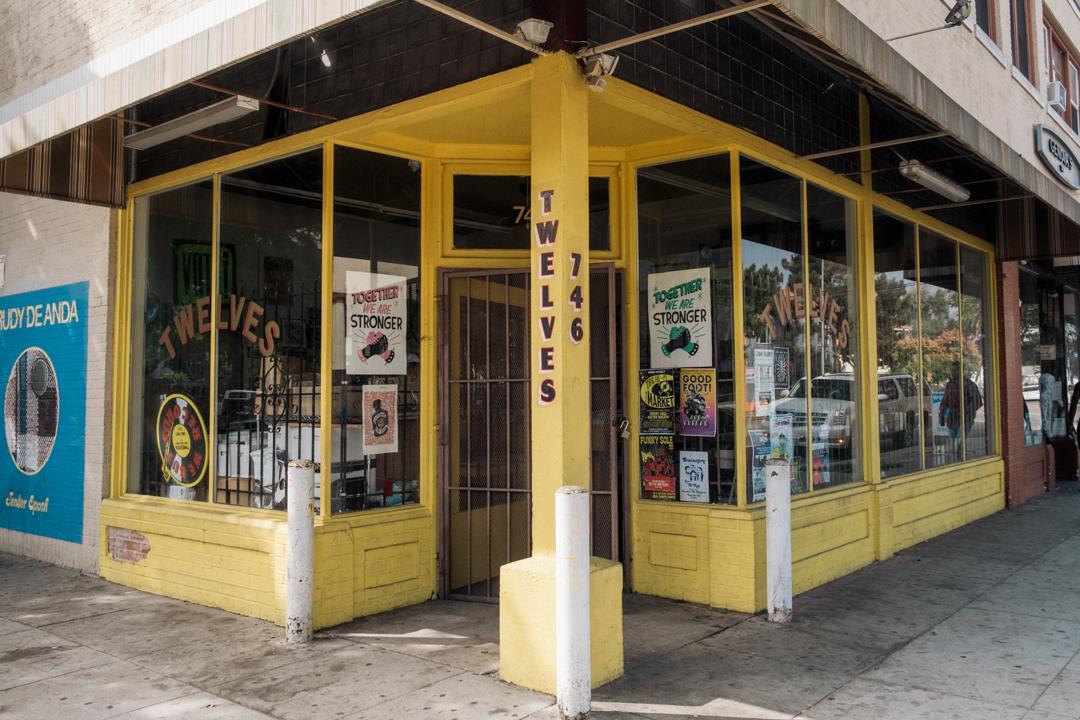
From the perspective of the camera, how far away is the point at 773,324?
6.70 metres

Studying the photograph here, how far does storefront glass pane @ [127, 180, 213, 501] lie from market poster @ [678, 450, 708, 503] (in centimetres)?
383

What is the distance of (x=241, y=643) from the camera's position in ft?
17.7

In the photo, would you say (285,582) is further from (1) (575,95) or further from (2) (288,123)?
(1) (575,95)

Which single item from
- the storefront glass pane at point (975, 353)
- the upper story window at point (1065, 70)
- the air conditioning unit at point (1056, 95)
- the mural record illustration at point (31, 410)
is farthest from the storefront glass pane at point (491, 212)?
the upper story window at point (1065, 70)

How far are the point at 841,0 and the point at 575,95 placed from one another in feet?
13.8

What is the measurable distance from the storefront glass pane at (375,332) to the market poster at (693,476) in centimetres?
207

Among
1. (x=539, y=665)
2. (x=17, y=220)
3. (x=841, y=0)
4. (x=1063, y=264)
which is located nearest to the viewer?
(x=539, y=665)

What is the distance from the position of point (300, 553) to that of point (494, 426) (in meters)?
1.78

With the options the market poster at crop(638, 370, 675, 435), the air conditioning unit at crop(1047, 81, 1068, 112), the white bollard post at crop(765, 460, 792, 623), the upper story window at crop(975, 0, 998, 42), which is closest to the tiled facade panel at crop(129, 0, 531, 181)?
the market poster at crop(638, 370, 675, 435)

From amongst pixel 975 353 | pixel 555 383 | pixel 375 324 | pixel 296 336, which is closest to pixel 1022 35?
pixel 975 353

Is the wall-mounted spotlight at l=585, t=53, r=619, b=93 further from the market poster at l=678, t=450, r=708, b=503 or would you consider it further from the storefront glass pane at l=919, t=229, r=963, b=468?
the storefront glass pane at l=919, t=229, r=963, b=468

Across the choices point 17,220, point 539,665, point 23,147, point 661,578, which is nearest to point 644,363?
point 661,578

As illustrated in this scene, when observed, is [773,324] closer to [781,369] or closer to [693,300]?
[781,369]

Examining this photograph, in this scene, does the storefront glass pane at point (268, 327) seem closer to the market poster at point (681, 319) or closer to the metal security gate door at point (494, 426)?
the metal security gate door at point (494, 426)
